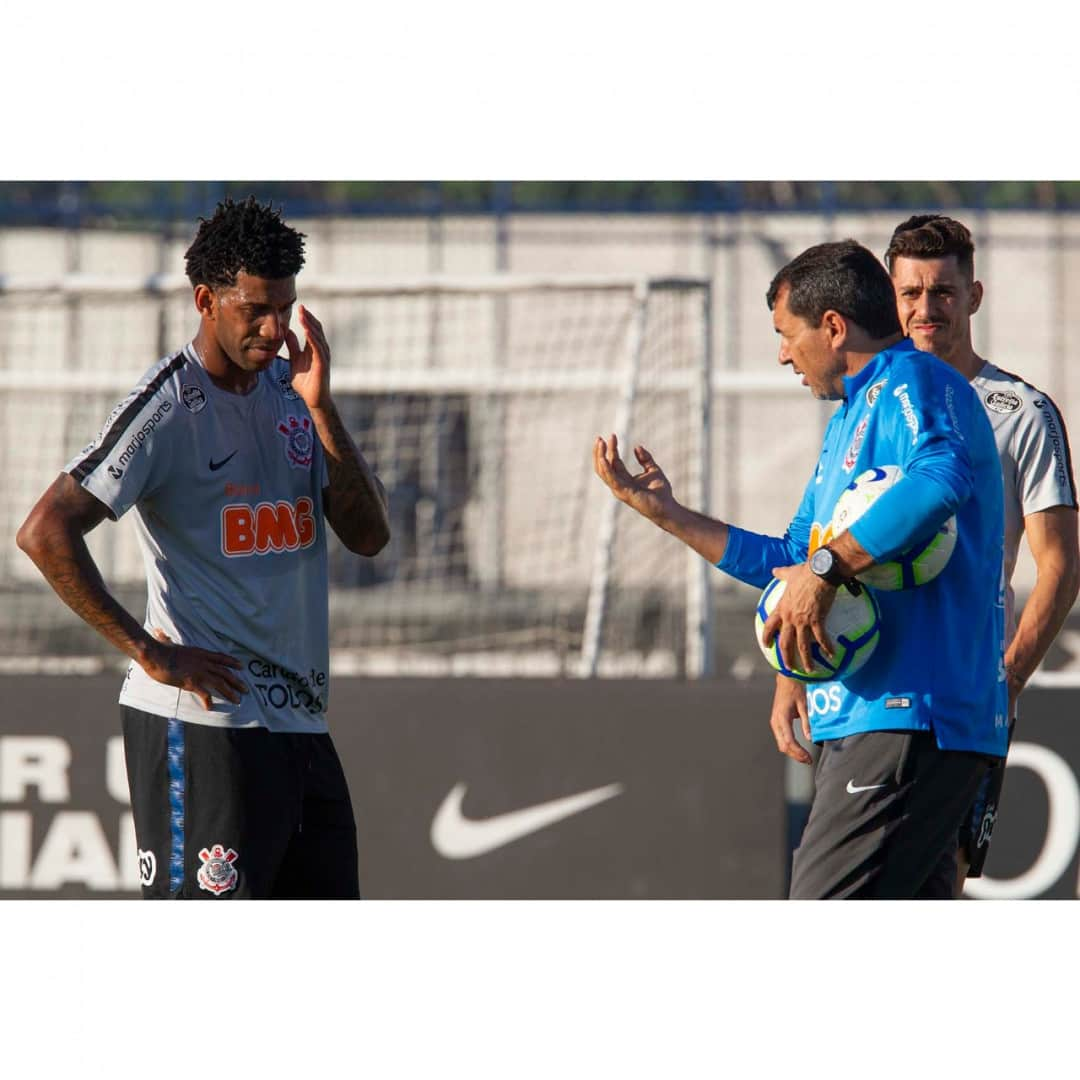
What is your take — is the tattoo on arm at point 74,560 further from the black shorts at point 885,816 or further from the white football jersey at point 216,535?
the black shorts at point 885,816

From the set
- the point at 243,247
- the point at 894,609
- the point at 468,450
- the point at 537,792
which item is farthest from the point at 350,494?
the point at 468,450

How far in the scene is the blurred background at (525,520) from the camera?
692cm

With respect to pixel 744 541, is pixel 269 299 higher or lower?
higher

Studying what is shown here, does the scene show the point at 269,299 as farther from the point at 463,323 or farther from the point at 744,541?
the point at 463,323

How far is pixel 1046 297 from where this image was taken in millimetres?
15414

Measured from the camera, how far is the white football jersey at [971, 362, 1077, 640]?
4.48m

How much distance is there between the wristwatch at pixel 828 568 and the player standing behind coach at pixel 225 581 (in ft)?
4.16

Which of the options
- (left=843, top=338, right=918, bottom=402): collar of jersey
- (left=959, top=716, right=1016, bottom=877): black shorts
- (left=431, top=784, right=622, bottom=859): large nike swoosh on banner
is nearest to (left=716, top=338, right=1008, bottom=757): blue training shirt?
(left=843, top=338, right=918, bottom=402): collar of jersey

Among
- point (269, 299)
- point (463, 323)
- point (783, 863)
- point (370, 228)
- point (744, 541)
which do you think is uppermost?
point (370, 228)

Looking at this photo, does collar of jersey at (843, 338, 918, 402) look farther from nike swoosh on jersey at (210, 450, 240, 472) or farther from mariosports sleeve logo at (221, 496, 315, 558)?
nike swoosh on jersey at (210, 450, 240, 472)

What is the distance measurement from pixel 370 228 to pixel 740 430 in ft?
13.3

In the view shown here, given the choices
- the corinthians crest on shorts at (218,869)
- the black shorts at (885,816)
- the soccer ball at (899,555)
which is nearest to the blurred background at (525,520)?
the corinthians crest on shorts at (218,869)

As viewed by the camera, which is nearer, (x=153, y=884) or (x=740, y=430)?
(x=153, y=884)

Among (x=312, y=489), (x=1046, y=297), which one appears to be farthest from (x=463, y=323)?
(x=312, y=489)
